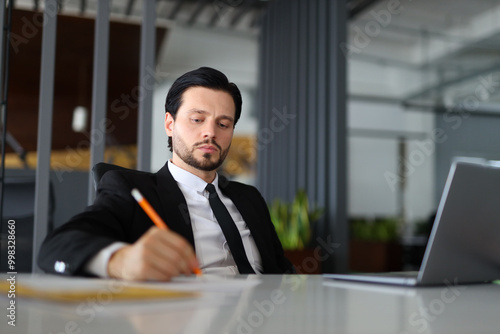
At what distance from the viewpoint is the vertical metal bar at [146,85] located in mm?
2732

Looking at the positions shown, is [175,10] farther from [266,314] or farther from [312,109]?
[266,314]

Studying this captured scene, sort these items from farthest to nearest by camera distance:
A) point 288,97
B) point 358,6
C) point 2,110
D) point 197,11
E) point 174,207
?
point 197,11 < point 358,6 < point 288,97 < point 2,110 < point 174,207

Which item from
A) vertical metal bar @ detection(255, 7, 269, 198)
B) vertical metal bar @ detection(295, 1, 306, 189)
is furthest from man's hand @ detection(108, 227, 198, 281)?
vertical metal bar @ detection(255, 7, 269, 198)

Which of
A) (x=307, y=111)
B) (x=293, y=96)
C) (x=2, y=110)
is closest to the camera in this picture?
(x=2, y=110)

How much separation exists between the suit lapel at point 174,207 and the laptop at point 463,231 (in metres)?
0.46

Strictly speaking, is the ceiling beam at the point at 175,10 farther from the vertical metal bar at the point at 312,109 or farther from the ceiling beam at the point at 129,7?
the vertical metal bar at the point at 312,109

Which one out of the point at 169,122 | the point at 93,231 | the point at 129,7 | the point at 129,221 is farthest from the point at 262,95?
the point at 93,231

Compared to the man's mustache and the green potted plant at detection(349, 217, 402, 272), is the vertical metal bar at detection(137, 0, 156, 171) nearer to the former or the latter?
the man's mustache

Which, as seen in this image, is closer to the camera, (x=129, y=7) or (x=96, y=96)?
(x=96, y=96)

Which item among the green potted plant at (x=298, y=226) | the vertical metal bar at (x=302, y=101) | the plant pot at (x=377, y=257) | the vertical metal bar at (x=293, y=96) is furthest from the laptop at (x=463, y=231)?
the plant pot at (x=377, y=257)

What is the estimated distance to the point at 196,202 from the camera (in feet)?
4.99

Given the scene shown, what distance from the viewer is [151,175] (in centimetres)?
156

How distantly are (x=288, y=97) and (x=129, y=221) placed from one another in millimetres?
3411

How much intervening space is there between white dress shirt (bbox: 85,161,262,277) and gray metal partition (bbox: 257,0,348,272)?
2337 millimetres
